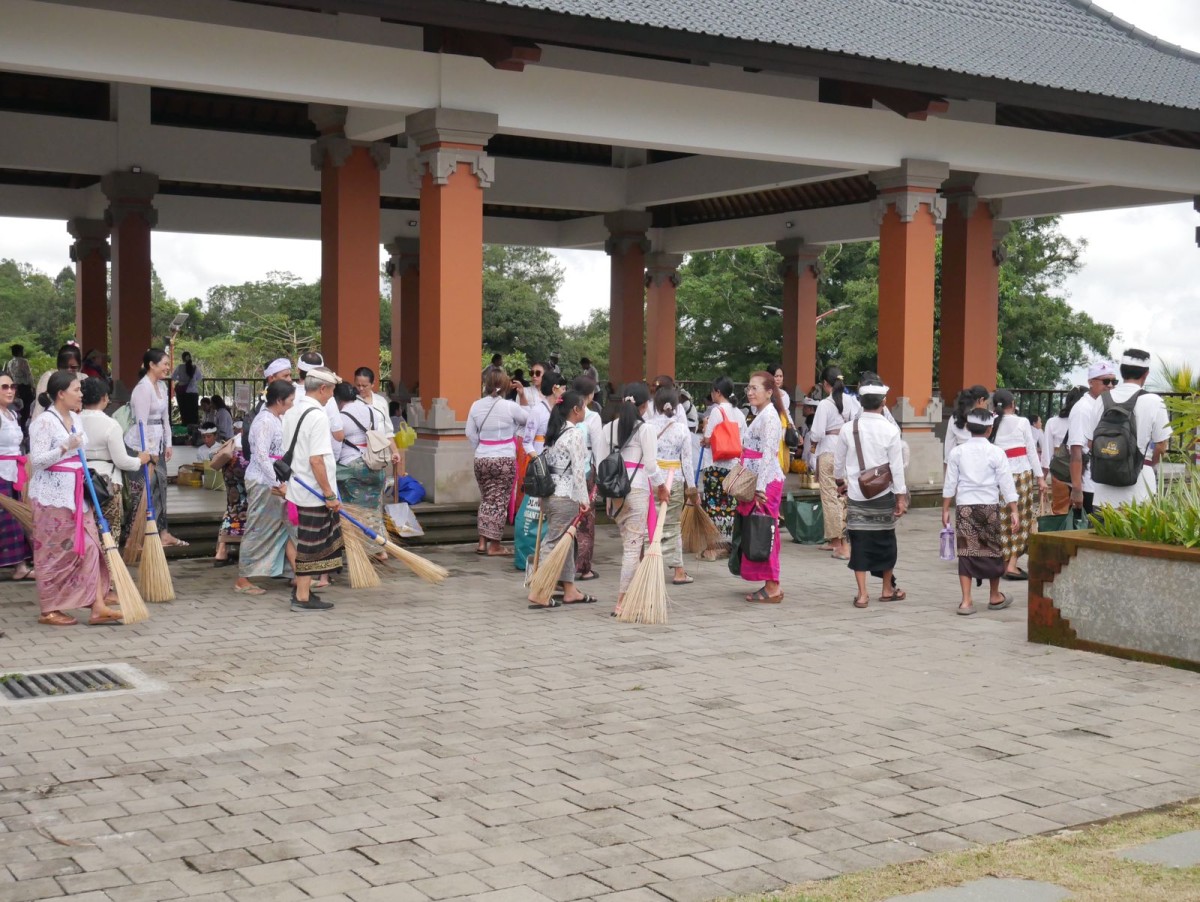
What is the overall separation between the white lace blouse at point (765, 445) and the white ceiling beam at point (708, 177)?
6.84 m

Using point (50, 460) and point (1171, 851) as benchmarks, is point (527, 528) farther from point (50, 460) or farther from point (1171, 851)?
point (1171, 851)

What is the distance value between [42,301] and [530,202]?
1430 inches

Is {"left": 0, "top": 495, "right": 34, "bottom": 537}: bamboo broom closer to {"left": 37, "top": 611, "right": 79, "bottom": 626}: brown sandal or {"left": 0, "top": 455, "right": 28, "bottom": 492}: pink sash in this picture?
{"left": 0, "top": 455, "right": 28, "bottom": 492}: pink sash

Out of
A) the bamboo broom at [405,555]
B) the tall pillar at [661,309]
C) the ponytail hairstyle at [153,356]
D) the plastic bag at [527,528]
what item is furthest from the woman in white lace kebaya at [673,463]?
the tall pillar at [661,309]

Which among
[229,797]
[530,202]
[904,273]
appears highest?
[530,202]

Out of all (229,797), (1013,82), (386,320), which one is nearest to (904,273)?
(1013,82)

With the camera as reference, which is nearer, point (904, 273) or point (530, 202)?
point (904, 273)

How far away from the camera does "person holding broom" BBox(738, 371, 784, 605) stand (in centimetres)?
951

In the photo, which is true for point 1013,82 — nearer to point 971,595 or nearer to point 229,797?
point 971,595

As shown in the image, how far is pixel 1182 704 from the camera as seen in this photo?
6570 millimetres

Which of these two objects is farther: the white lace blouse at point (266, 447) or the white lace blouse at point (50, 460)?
the white lace blouse at point (266, 447)

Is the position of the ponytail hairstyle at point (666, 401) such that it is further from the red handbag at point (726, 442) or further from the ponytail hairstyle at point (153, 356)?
the ponytail hairstyle at point (153, 356)

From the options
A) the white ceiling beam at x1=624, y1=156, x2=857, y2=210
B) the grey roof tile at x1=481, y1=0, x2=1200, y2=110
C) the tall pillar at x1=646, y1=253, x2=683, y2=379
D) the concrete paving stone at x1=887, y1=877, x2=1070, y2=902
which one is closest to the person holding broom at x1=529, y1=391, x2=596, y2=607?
the grey roof tile at x1=481, y1=0, x2=1200, y2=110

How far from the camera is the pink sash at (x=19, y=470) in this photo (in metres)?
9.79
